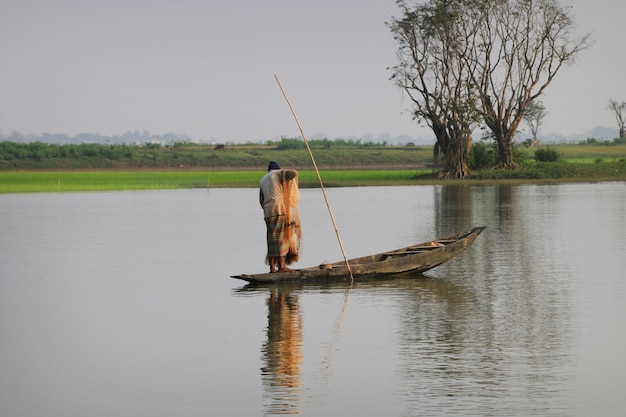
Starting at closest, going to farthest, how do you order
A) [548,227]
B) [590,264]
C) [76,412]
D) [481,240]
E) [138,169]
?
[76,412] → [590,264] → [481,240] → [548,227] → [138,169]

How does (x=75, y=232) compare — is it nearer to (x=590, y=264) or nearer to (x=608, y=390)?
(x=590, y=264)

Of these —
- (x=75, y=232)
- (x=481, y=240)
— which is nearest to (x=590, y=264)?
(x=481, y=240)

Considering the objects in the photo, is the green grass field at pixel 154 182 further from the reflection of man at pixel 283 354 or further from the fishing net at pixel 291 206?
the reflection of man at pixel 283 354

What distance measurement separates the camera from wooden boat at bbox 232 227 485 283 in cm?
1753

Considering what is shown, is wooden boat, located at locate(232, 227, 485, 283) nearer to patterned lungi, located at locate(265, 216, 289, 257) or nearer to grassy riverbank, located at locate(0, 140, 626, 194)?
patterned lungi, located at locate(265, 216, 289, 257)

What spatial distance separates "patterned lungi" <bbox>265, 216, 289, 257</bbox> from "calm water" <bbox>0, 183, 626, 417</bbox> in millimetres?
726

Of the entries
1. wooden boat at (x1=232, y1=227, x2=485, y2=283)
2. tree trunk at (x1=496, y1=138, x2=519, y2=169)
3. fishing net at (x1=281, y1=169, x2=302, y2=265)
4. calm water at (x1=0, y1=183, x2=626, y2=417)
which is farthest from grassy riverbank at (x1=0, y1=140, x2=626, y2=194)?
fishing net at (x1=281, y1=169, x2=302, y2=265)

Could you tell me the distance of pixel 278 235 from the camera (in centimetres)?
1786

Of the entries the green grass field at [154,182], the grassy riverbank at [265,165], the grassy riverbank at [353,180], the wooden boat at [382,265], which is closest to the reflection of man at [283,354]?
the wooden boat at [382,265]

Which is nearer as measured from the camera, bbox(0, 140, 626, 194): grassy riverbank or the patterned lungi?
the patterned lungi

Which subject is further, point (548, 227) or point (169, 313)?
point (548, 227)

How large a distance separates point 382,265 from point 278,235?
1.65 meters

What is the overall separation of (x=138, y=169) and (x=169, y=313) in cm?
8473

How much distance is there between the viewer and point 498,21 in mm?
68562
